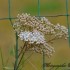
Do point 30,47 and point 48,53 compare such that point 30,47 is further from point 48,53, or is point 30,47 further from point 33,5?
point 33,5

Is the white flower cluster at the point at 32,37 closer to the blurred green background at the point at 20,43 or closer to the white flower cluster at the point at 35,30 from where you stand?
the white flower cluster at the point at 35,30

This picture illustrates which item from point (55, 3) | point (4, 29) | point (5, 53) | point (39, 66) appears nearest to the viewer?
point (39, 66)

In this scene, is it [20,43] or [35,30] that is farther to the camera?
[20,43]

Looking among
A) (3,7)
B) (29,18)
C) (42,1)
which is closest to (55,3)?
(42,1)

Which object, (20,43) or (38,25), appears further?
(20,43)

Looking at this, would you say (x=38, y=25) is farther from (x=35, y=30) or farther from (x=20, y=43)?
(x=20, y=43)

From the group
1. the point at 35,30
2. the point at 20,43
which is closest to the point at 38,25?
the point at 35,30

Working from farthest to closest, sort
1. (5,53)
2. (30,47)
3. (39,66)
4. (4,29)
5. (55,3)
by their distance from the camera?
(55,3), (4,29), (5,53), (39,66), (30,47)

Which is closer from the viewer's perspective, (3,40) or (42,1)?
(3,40)
